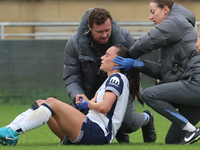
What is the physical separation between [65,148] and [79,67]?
154 cm

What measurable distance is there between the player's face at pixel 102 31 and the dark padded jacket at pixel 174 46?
0.44 metres

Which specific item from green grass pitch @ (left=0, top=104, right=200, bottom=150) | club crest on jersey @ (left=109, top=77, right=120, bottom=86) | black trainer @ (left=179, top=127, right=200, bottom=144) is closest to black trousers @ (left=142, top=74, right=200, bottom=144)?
black trainer @ (left=179, top=127, right=200, bottom=144)

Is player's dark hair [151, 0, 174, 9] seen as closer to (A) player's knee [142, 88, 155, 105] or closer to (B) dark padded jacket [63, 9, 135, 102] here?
(B) dark padded jacket [63, 9, 135, 102]

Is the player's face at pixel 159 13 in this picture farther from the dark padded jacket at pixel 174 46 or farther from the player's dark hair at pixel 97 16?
the player's dark hair at pixel 97 16

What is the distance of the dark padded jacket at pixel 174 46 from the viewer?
405 centimetres

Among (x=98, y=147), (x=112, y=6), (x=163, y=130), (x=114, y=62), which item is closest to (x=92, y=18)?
(x=114, y=62)

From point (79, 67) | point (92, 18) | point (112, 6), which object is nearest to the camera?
point (92, 18)

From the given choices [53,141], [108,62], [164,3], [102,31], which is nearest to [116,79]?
[108,62]

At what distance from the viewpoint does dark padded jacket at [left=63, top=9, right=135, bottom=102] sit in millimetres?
Result: 4719

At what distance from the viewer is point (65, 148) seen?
3.61 metres

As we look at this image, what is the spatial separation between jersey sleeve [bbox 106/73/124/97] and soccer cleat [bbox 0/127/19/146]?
966 millimetres

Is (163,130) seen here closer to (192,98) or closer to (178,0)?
(192,98)

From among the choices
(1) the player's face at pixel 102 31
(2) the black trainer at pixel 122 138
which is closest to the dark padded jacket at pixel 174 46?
(1) the player's face at pixel 102 31

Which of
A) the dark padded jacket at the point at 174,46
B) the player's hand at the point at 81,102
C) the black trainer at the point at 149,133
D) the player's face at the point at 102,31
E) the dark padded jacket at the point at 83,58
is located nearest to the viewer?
the player's hand at the point at 81,102
